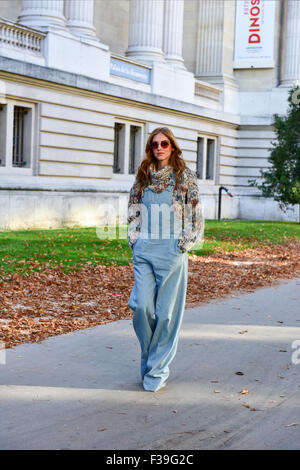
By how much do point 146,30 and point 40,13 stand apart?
6.57m

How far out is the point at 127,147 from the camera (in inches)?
1029

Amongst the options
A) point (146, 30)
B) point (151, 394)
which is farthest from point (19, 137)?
point (151, 394)

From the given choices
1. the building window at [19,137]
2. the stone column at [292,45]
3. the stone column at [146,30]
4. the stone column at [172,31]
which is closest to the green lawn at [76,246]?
the building window at [19,137]

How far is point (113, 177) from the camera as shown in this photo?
82.4 ft

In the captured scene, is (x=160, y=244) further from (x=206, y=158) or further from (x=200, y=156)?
(x=206, y=158)

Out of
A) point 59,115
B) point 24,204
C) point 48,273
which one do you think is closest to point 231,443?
point 48,273

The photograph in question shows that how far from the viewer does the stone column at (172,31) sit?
96.3 ft

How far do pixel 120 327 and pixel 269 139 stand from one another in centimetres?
2778

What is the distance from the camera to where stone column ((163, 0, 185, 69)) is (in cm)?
2934

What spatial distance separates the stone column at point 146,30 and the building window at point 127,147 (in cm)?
290

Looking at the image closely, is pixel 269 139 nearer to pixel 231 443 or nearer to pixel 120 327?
pixel 120 327

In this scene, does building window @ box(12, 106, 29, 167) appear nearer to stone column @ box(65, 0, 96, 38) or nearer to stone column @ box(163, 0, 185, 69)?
stone column @ box(65, 0, 96, 38)

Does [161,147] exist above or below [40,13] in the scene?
below

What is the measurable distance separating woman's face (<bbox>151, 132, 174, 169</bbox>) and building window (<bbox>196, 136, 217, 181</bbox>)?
25964 mm
